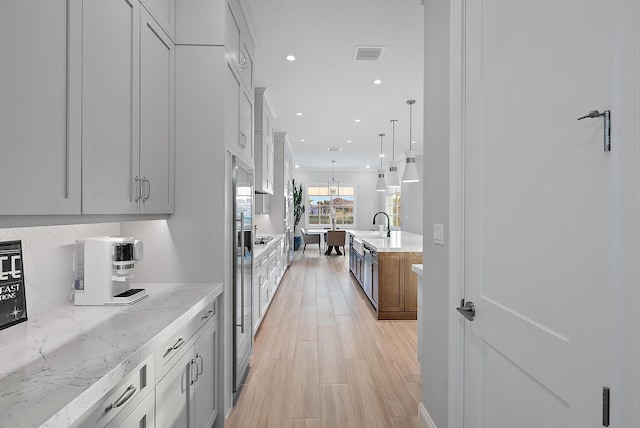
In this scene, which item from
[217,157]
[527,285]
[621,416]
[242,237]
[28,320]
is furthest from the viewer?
[242,237]

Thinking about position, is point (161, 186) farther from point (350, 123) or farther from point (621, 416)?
point (350, 123)

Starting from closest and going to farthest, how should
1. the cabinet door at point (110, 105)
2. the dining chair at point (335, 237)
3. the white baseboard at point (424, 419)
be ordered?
the cabinet door at point (110, 105) → the white baseboard at point (424, 419) → the dining chair at point (335, 237)

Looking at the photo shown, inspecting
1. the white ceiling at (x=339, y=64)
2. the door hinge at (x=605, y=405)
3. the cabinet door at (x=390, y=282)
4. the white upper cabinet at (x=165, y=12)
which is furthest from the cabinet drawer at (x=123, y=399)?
→ the cabinet door at (x=390, y=282)

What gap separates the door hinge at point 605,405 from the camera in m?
Answer: 0.77

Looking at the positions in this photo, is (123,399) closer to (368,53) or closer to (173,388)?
(173,388)

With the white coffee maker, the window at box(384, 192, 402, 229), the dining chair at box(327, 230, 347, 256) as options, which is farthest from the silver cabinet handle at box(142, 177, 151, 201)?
the window at box(384, 192, 402, 229)

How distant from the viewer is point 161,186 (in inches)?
71.4

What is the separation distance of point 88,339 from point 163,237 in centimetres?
90

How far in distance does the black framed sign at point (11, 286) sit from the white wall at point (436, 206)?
1.88m

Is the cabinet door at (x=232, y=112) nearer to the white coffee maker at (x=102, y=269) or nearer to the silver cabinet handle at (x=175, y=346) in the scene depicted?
the white coffee maker at (x=102, y=269)

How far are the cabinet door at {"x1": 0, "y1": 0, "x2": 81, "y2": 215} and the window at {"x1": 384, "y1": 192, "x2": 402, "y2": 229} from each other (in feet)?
Answer: 31.7

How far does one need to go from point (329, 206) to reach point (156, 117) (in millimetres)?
10576

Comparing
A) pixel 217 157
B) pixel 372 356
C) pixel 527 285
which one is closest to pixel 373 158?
pixel 372 356

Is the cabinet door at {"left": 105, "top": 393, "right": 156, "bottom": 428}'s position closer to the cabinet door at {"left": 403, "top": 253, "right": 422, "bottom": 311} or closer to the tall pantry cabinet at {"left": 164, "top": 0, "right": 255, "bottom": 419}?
the tall pantry cabinet at {"left": 164, "top": 0, "right": 255, "bottom": 419}
